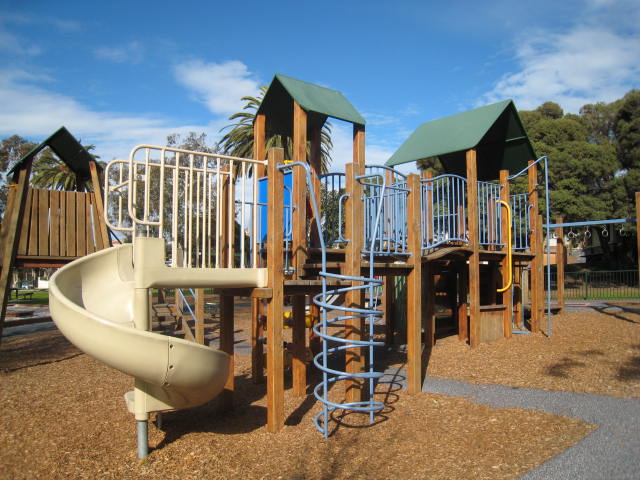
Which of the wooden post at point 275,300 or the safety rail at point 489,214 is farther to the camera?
the safety rail at point 489,214

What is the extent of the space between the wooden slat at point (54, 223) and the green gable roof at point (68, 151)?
74 centimetres

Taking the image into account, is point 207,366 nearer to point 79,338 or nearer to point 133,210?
point 79,338

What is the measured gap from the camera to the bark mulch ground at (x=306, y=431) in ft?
14.7

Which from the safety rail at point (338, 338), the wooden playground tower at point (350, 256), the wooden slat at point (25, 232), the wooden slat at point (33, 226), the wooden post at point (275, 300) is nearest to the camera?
the safety rail at point (338, 338)

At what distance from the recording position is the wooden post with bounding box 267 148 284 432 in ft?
17.9

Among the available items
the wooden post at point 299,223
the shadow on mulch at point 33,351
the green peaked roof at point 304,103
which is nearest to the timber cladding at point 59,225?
the shadow on mulch at point 33,351

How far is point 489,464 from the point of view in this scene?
429 cm

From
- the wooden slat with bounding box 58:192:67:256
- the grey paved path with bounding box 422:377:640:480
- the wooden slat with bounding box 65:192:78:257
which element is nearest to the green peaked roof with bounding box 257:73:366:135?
the grey paved path with bounding box 422:377:640:480

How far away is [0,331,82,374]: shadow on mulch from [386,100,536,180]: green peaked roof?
27.3 feet

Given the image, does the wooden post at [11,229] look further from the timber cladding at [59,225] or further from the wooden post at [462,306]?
the wooden post at [462,306]

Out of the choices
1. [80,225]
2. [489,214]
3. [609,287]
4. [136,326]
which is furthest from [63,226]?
[609,287]

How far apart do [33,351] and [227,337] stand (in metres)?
6.58

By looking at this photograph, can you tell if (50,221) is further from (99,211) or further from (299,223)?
(299,223)

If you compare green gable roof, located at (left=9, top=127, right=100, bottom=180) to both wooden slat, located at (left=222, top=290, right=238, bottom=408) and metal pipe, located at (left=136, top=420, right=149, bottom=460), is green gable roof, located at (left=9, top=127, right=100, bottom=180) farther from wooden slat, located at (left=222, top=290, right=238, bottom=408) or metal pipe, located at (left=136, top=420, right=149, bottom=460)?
metal pipe, located at (left=136, top=420, right=149, bottom=460)
